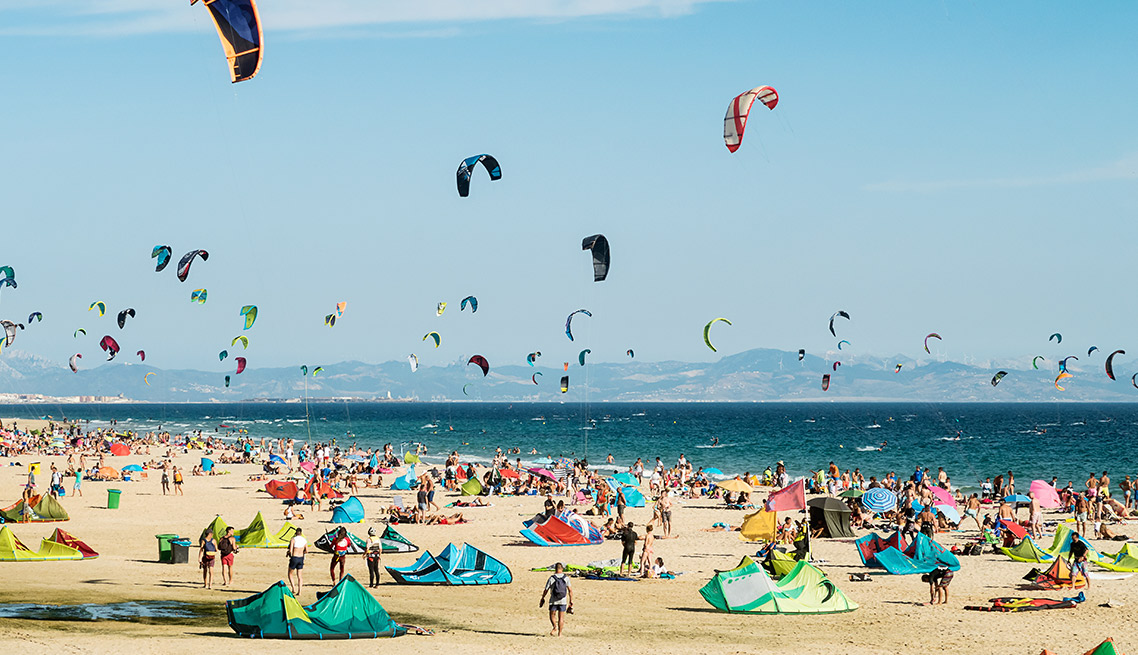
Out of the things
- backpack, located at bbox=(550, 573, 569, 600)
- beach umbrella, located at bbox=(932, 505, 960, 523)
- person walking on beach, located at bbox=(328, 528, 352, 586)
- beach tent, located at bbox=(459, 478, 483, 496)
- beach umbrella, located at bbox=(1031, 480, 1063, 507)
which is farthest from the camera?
beach tent, located at bbox=(459, 478, 483, 496)

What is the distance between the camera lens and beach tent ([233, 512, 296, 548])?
23234mm

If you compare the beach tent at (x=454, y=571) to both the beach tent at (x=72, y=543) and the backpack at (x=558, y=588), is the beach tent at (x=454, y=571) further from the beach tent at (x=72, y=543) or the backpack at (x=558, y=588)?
the beach tent at (x=72, y=543)

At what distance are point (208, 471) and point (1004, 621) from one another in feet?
125

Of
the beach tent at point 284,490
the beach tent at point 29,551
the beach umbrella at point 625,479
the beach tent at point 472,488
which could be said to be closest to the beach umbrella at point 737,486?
the beach umbrella at point 625,479

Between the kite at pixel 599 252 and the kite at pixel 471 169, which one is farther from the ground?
the kite at pixel 471 169

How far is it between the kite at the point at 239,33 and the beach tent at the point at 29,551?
37.9 feet

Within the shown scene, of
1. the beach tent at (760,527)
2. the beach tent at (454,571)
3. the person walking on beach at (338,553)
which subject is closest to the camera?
the person walking on beach at (338,553)

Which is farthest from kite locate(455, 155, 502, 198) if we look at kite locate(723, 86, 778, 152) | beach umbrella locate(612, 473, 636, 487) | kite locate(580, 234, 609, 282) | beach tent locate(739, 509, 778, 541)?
beach umbrella locate(612, 473, 636, 487)

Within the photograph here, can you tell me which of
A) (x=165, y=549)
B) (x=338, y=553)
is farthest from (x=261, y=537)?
(x=338, y=553)

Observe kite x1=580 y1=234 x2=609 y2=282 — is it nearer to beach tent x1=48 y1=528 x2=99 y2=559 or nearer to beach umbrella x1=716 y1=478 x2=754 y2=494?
beach umbrella x1=716 y1=478 x2=754 y2=494

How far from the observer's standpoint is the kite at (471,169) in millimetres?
28031

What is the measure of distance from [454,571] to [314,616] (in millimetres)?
4818

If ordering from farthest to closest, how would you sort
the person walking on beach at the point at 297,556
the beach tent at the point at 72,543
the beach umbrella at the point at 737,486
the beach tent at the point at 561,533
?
1. the beach umbrella at the point at 737,486
2. the beach tent at the point at 561,533
3. the beach tent at the point at 72,543
4. the person walking on beach at the point at 297,556

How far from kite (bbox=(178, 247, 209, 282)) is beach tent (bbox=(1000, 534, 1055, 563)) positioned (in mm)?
27181
